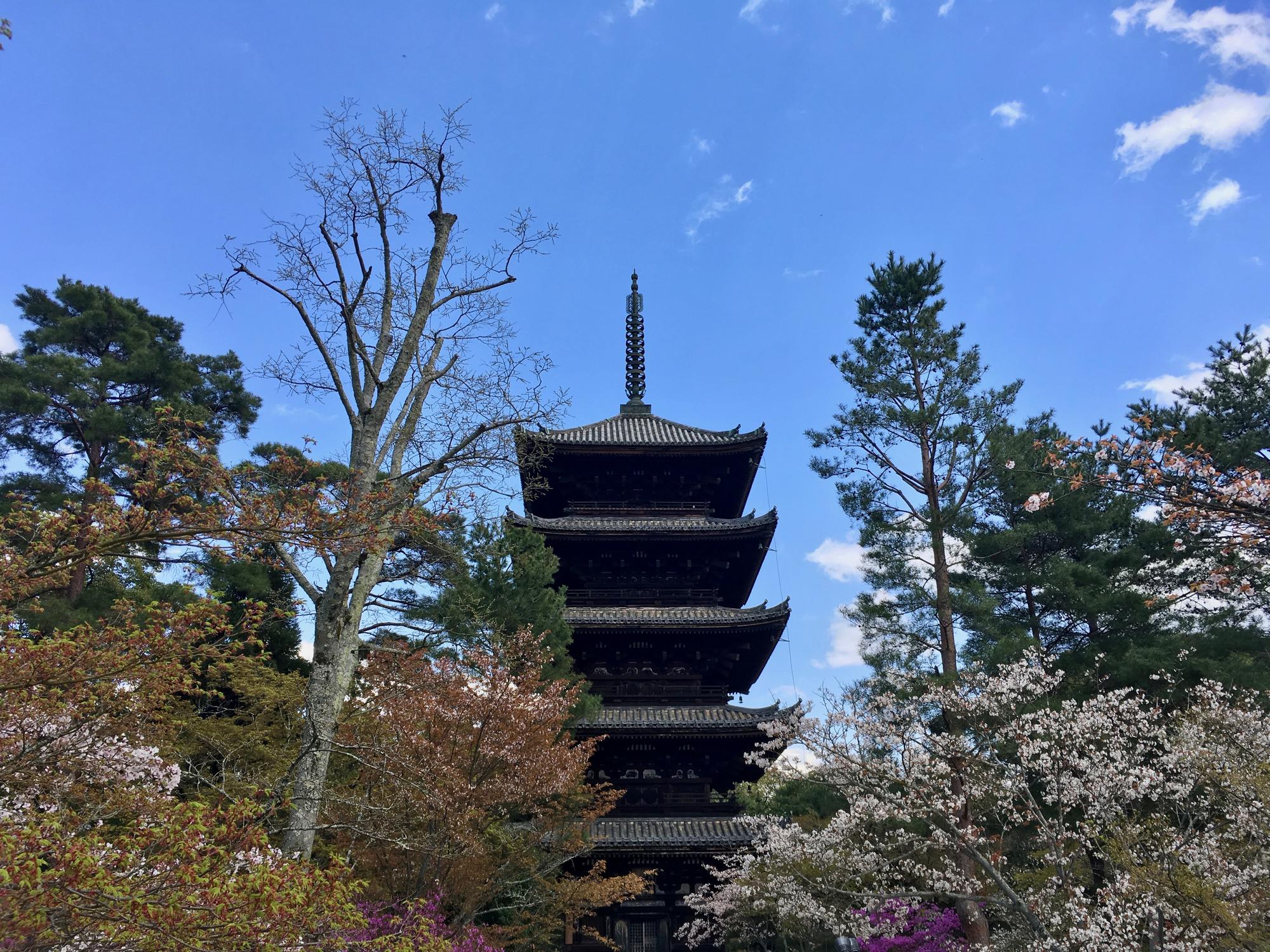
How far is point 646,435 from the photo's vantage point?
81.7 ft

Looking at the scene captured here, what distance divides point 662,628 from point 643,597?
2.17 m

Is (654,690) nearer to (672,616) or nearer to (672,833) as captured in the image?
(672,616)

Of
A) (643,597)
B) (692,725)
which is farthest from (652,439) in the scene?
(692,725)

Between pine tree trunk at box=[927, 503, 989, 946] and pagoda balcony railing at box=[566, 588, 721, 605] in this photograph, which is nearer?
pine tree trunk at box=[927, 503, 989, 946]

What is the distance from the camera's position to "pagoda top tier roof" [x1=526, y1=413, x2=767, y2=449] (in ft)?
74.8

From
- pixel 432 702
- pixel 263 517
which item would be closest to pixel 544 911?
pixel 432 702

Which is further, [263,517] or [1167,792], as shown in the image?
[1167,792]

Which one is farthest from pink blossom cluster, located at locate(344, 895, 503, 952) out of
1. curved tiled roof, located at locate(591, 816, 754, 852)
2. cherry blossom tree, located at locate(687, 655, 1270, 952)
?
cherry blossom tree, located at locate(687, 655, 1270, 952)

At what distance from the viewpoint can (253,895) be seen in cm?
459

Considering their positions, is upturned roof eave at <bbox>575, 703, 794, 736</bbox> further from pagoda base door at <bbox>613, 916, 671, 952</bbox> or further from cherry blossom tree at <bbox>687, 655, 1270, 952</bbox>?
pagoda base door at <bbox>613, 916, 671, 952</bbox>

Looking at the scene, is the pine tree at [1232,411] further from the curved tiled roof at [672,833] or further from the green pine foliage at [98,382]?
the green pine foliage at [98,382]

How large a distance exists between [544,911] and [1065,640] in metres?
15.0

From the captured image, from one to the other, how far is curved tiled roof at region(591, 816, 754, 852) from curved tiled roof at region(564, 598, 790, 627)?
4633 millimetres

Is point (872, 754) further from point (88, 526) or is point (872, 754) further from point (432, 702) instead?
point (88, 526)
